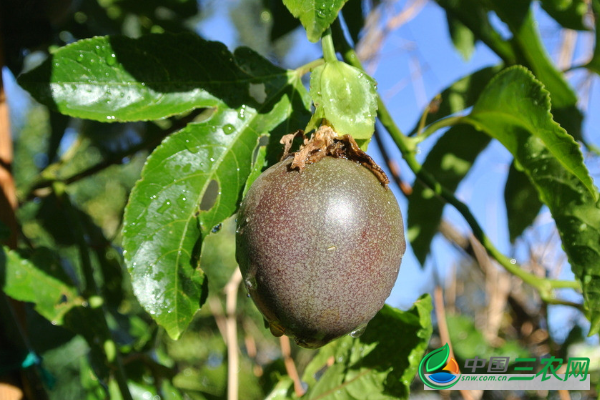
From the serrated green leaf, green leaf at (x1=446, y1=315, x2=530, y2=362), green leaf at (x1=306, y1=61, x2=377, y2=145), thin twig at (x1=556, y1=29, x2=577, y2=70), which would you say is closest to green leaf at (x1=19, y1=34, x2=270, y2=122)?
green leaf at (x1=306, y1=61, x2=377, y2=145)

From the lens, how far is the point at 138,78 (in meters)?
0.75

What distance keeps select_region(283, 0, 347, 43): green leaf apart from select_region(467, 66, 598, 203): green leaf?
0.30 meters

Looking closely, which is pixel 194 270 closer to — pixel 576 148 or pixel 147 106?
pixel 147 106

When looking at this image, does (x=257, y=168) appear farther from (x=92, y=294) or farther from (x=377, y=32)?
(x=377, y=32)

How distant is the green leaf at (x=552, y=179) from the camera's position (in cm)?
74

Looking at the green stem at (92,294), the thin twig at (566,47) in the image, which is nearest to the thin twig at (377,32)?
the thin twig at (566,47)

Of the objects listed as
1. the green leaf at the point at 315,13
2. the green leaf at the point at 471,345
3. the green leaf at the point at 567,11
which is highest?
the green leaf at the point at 315,13

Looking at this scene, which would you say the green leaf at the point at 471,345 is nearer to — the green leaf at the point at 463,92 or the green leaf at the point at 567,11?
the green leaf at the point at 463,92

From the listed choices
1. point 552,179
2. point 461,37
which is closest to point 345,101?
point 552,179

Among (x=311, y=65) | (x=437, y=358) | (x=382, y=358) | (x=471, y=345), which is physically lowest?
(x=471, y=345)

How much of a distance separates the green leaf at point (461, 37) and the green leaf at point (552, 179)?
2.19 ft

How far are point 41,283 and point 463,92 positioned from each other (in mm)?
852

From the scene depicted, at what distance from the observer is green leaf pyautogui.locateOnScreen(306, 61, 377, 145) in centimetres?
64

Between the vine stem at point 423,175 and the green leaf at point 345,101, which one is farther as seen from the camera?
the vine stem at point 423,175
